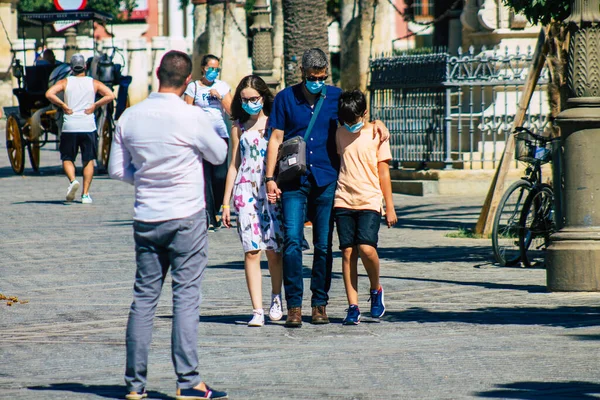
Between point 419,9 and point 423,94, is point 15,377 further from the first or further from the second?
point 419,9

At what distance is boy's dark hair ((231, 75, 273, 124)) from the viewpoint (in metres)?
8.80

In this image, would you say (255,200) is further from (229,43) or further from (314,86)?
(229,43)

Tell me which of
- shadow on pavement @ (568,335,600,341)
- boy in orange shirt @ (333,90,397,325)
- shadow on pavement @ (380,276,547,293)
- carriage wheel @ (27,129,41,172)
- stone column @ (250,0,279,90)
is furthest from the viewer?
stone column @ (250,0,279,90)

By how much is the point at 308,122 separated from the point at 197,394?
2.82 metres

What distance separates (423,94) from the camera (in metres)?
19.2

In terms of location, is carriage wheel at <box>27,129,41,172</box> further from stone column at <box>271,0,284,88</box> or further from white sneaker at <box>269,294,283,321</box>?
stone column at <box>271,0,284,88</box>

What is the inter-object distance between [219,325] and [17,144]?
14.1 metres

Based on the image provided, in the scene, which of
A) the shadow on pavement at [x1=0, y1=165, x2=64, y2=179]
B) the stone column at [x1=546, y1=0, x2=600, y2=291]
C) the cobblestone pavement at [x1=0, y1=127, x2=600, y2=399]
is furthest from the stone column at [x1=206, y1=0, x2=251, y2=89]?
the stone column at [x1=546, y1=0, x2=600, y2=291]

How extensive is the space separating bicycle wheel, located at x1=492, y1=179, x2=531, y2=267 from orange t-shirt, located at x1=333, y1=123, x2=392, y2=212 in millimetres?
2695

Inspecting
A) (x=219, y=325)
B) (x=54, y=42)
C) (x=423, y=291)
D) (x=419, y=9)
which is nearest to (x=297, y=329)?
(x=219, y=325)

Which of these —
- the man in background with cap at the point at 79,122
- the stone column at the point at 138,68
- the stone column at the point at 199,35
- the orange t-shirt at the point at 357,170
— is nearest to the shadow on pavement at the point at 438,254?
the orange t-shirt at the point at 357,170

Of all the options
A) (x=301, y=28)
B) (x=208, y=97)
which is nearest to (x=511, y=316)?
(x=208, y=97)

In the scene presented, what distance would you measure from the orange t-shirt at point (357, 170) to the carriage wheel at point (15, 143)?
45.6 feet

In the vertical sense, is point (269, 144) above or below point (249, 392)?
above
